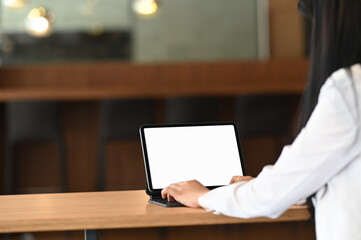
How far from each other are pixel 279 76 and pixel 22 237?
270cm

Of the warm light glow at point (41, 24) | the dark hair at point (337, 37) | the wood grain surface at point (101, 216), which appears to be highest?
the warm light glow at point (41, 24)

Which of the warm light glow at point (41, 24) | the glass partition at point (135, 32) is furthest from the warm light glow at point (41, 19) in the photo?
the glass partition at point (135, 32)

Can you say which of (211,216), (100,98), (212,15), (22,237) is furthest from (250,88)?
(211,216)

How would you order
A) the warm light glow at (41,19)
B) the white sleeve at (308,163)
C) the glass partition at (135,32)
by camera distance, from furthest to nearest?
the glass partition at (135,32) < the warm light glow at (41,19) < the white sleeve at (308,163)

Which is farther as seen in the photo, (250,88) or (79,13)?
(79,13)

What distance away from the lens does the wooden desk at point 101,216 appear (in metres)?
1.17

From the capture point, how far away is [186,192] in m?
1.31

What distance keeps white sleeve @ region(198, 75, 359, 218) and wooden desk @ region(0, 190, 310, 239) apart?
91mm

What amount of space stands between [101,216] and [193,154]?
38cm

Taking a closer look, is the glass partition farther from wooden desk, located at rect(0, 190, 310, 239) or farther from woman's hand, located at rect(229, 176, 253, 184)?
wooden desk, located at rect(0, 190, 310, 239)

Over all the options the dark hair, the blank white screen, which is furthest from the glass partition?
the dark hair

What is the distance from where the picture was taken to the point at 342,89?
1055mm

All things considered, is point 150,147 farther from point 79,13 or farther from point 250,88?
point 79,13

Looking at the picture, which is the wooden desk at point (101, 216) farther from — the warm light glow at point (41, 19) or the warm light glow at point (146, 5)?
the warm light glow at point (41, 19)
